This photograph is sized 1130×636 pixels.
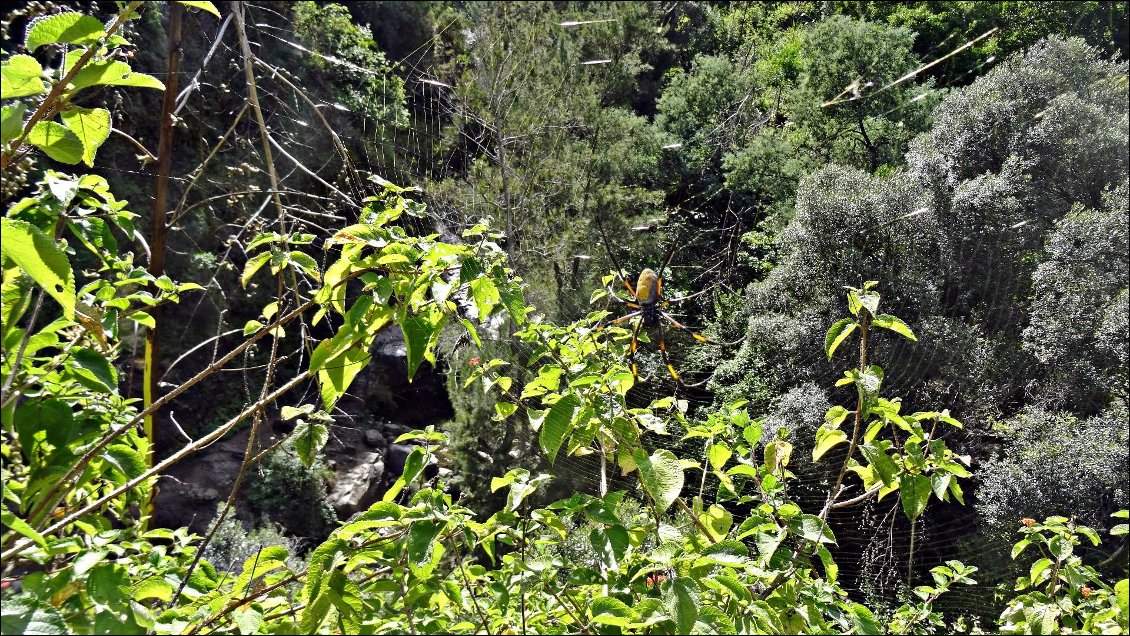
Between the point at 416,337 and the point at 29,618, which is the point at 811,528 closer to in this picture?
the point at 416,337

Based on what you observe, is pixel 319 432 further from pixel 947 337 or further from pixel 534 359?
pixel 947 337

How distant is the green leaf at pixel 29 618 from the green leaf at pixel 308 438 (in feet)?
0.76

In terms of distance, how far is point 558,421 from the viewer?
562mm

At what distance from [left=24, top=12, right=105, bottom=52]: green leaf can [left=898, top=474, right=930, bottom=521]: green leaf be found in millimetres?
687

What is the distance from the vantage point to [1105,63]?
4660 mm

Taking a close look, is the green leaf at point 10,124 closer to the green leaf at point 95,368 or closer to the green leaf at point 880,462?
the green leaf at point 95,368

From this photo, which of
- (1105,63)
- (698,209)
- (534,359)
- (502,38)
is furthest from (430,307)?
(1105,63)

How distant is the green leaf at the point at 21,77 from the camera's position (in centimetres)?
31

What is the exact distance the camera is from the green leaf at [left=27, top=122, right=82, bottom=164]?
389mm

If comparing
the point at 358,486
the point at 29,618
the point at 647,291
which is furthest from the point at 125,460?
the point at 358,486

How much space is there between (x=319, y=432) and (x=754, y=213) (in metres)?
5.09

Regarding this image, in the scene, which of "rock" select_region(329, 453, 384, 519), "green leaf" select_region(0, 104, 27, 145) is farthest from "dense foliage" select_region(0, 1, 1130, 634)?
"rock" select_region(329, 453, 384, 519)

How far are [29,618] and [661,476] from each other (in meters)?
Answer: 0.40

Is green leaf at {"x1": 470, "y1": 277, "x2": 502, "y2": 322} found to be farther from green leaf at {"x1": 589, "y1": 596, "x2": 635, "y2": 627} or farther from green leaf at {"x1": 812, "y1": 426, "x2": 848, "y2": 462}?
green leaf at {"x1": 812, "y1": 426, "x2": 848, "y2": 462}
